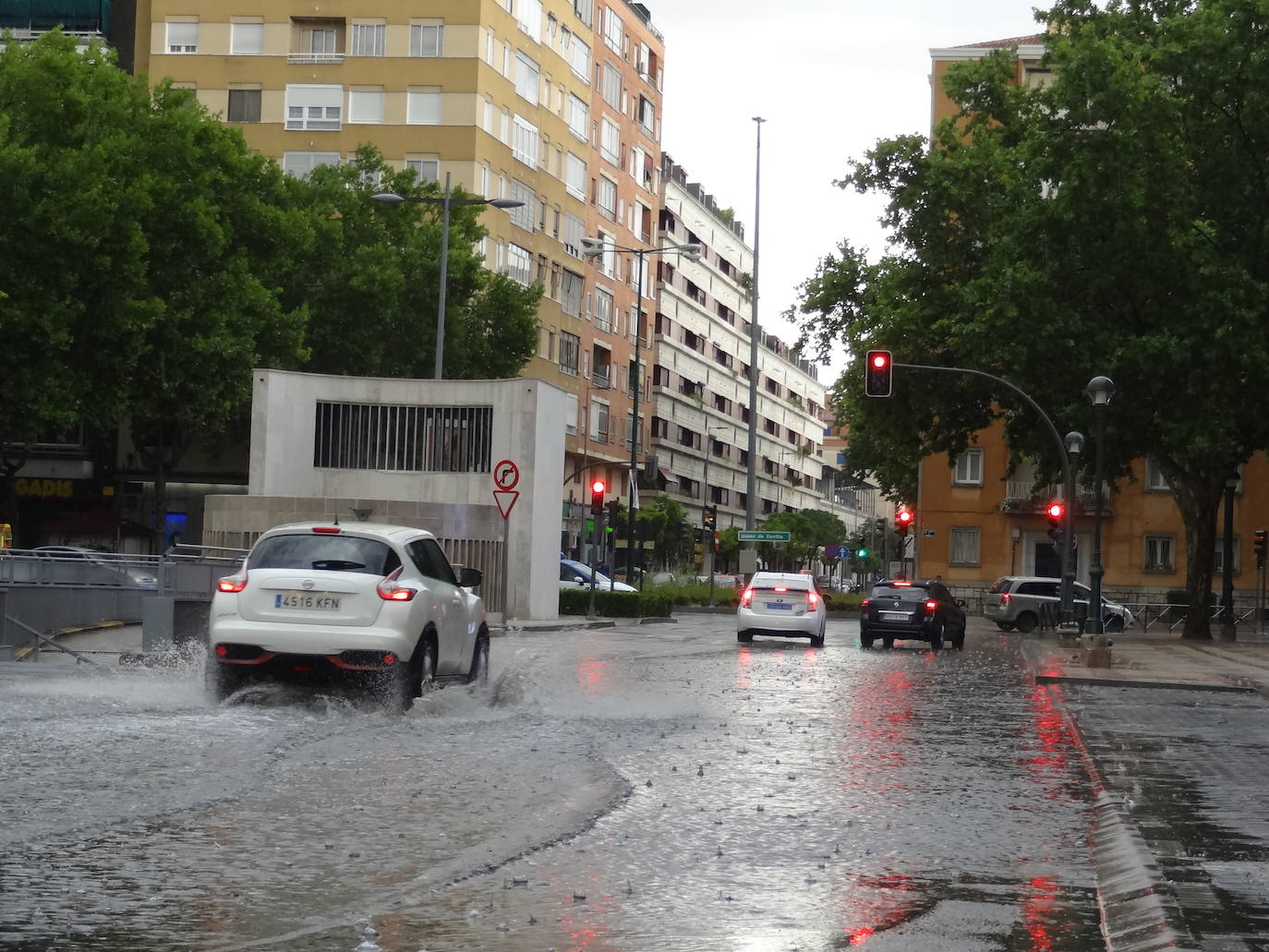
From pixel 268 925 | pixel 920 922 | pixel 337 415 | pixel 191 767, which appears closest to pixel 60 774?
pixel 191 767

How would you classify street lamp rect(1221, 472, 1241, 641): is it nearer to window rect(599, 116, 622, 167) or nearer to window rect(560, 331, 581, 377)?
window rect(560, 331, 581, 377)

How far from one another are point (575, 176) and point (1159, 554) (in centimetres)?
2919

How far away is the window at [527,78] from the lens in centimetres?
7600

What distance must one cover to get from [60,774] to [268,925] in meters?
4.37

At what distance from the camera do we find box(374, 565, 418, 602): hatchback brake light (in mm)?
15359

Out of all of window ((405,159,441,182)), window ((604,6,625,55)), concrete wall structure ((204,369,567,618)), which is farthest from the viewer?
window ((604,6,625,55))

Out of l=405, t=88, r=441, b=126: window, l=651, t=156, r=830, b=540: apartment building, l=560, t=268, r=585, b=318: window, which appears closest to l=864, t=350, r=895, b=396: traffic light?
l=405, t=88, r=441, b=126: window

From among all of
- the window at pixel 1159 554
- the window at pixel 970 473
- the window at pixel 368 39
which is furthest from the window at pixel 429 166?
the window at pixel 1159 554

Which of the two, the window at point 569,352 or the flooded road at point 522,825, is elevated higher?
the window at point 569,352

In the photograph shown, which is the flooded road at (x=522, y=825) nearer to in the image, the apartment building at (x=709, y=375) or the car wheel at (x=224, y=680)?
the car wheel at (x=224, y=680)

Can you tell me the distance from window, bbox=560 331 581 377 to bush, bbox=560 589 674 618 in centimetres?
3448

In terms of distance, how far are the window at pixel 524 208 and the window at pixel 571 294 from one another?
5.32m

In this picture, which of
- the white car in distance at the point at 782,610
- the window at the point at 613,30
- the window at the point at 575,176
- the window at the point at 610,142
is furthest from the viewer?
the window at the point at 613,30

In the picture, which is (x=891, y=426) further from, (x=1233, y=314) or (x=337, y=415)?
(x=337, y=415)
